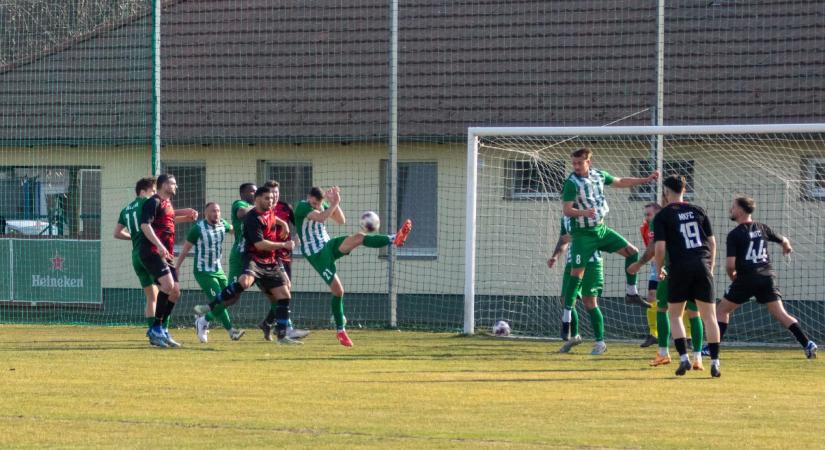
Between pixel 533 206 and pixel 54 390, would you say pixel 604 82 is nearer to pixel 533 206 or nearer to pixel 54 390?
pixel 533 206

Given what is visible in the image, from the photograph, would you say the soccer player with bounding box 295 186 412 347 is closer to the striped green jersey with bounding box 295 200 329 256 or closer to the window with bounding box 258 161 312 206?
the striped green jersey with bounding box 295 200 329 256

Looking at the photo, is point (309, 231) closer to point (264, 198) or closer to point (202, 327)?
point (264, 198)

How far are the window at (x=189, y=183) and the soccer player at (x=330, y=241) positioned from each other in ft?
25.9

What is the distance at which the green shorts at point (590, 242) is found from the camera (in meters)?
15.0

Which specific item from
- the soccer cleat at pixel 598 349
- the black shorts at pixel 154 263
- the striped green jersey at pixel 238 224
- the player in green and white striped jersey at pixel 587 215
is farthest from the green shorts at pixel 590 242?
the black shorts at pixel 154 263

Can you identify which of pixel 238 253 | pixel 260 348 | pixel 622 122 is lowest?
pixel 260 348

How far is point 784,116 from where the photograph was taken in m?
20.7

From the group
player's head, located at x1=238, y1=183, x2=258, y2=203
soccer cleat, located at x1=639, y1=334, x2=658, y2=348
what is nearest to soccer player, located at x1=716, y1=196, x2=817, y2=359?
soccer cleat, located at x1=639, y1=334, x2=658, y2=348

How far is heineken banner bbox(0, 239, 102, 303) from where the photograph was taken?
2294 centimetres

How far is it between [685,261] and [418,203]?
10881 mm

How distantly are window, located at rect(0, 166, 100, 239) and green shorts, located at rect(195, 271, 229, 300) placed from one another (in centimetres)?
794

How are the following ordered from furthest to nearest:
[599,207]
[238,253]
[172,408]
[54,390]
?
[238,253]
[599,207]
[54,390]
[172,408]

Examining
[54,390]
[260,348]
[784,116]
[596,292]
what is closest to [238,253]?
[260,348]

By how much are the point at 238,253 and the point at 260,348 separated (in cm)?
193
